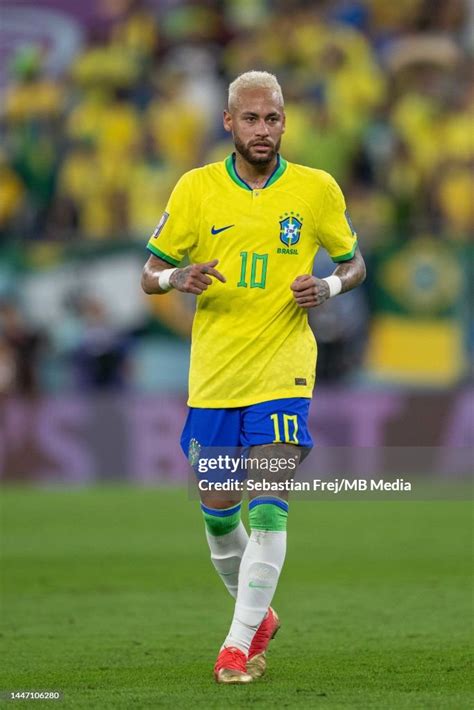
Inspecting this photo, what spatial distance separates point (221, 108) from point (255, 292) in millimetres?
14773

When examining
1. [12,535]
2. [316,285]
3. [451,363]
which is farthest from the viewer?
[451,363]

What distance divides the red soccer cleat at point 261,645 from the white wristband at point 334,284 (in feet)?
4.57

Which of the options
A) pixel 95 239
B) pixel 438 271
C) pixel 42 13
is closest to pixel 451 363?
pixel 438 271

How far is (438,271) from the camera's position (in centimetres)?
1767

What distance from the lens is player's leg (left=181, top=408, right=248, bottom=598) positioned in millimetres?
6863

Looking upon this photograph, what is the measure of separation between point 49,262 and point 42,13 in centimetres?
731

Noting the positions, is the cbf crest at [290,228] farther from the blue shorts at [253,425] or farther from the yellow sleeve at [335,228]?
the blue shorts at [253,425]

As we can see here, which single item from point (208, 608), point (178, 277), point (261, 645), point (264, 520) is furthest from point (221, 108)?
point (264, 520)

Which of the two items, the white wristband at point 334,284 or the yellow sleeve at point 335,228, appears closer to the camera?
the white wristband at point 334,284

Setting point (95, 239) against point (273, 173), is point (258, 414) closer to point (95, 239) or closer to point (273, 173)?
point (273, 173)

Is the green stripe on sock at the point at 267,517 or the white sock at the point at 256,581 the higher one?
the green stripe on sock at the point at 267,517

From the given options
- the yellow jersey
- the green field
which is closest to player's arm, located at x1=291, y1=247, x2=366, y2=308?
the yellow jersey

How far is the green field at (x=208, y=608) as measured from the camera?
6.37 metres

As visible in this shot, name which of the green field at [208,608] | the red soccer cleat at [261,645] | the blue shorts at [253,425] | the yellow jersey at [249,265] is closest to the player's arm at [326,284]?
the yellow jersey at [249,265]
